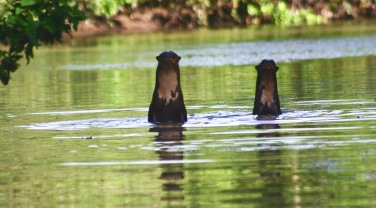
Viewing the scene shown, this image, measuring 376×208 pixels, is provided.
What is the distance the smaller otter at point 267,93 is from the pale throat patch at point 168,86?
1169mm

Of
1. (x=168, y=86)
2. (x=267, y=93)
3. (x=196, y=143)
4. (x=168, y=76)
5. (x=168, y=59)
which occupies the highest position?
(x=168, y=59)

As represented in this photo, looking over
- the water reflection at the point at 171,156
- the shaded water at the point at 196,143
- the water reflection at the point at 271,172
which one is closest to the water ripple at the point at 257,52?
the shaded water at the point at 196,143

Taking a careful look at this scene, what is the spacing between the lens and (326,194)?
13148 mm

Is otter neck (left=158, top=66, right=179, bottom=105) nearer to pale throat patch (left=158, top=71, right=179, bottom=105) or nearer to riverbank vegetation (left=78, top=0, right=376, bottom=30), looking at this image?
pale throat patch (left=158, top=71, right=179, bottom=105)

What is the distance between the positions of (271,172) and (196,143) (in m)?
3.28

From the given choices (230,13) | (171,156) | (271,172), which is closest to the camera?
(271,172)

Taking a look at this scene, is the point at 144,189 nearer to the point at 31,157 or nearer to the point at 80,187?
the point at 80,187

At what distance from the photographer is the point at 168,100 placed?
21344 mm

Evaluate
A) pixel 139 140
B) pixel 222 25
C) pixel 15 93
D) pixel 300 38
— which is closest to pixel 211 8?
pixel 222 25

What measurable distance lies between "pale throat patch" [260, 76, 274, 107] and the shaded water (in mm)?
353

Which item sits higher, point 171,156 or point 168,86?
point 168,86

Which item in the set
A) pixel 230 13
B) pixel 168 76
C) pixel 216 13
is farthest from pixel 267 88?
pixel 216 13

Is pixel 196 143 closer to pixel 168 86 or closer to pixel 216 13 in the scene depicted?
pixel 168 86

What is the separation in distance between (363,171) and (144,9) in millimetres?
61461
